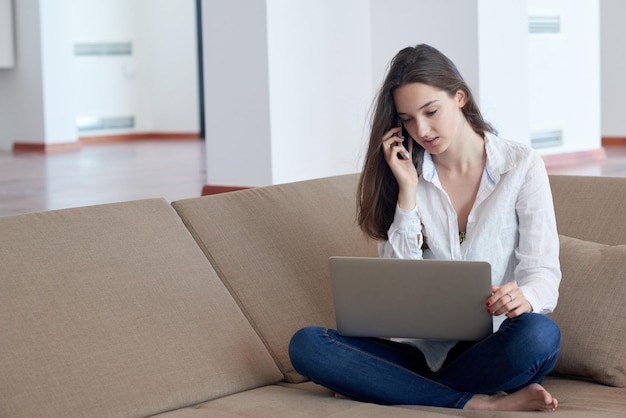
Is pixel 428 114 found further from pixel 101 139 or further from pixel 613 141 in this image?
pixel 101 139

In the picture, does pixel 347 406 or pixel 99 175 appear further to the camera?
pixel 99 175

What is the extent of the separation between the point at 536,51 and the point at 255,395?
5798mm

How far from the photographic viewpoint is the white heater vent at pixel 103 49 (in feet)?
35.6

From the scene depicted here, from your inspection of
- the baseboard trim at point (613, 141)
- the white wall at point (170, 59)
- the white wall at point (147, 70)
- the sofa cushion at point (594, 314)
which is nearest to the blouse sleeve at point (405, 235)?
the sofa cushion at point (594, 314)

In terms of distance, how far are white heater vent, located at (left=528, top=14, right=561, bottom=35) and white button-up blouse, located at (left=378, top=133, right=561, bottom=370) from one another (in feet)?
17.5

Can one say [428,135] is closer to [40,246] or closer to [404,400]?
[404,400]

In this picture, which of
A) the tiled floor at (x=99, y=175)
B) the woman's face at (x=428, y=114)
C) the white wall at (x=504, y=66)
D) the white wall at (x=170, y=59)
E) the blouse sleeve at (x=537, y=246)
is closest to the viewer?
the blouse sleeve at (x=537, y=246)

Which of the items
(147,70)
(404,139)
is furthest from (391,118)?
(147,70)

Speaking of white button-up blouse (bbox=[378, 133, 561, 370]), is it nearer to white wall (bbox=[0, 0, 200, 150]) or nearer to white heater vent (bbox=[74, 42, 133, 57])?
white wall (bbox=[0, 0, 200, 150])

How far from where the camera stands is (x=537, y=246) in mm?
2115

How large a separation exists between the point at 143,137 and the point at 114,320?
9955mm

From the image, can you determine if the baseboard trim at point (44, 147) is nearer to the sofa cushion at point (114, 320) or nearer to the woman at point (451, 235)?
the sofa cushion at point (114, 320)

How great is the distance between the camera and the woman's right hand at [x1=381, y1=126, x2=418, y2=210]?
7.39ft

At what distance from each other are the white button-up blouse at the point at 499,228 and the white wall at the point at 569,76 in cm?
537
